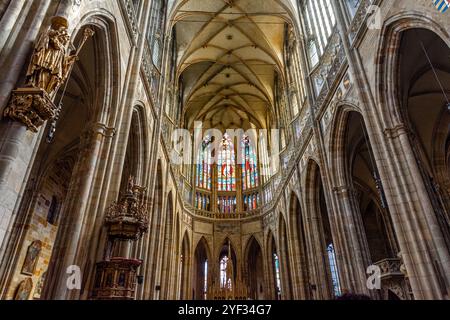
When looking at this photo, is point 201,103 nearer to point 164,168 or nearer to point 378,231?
point 164,168

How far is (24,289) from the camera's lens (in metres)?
13.4

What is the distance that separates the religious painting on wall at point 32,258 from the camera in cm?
1352

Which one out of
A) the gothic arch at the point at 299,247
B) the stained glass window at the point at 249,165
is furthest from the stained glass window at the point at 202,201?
the gothic arch at the point at 299,247

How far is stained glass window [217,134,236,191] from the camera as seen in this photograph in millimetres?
29763

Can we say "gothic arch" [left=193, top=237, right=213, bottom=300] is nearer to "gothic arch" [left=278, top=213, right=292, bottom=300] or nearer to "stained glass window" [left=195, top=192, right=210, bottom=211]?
"stained glass window" [left=195, top=192, right=210, bottom=211]

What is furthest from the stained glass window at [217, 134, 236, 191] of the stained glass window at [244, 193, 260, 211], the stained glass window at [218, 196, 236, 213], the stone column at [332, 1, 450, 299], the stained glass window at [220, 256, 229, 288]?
the stone column at [332, 1, 450, 299]

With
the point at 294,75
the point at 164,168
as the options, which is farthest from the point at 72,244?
the point at 294,75

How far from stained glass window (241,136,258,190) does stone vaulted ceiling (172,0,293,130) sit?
8.02ft

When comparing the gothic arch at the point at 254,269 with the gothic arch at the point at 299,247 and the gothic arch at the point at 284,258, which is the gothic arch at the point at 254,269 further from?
the gothic arch at the point at 299,247

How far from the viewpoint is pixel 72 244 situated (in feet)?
22.1

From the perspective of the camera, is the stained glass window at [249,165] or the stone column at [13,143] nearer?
the stone column at [13,143]

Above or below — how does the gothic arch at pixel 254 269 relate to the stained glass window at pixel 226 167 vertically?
below

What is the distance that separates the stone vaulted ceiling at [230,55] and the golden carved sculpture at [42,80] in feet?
53.8
